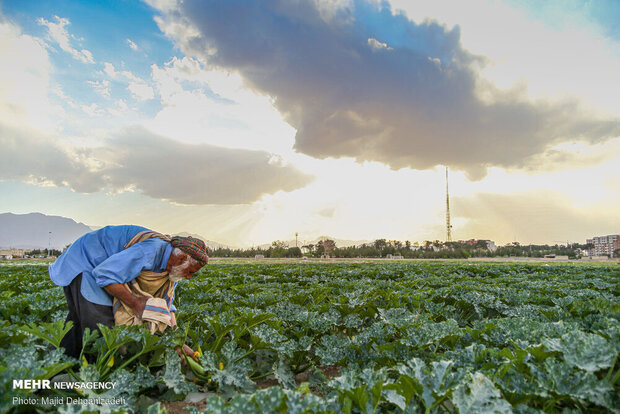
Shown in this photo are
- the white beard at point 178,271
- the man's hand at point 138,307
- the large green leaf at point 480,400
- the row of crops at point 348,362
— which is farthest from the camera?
the white beard at point 178,271

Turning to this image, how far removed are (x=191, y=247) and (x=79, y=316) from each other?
4.26ft

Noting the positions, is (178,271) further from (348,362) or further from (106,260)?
(348,362)

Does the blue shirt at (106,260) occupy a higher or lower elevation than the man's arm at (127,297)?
higher

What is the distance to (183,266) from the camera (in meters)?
3.40

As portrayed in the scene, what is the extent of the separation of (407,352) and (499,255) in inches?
3680

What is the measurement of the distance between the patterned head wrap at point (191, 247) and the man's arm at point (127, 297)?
578 mm

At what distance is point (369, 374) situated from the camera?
2.28m

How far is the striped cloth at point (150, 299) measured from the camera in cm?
324

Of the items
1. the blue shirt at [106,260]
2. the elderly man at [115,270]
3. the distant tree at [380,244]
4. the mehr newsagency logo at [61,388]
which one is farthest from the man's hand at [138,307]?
the distant tree at [380,244]

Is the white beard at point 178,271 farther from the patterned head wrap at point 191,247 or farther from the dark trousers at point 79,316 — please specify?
the dark trousers at point 79,316

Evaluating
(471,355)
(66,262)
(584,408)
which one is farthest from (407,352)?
(66,262)

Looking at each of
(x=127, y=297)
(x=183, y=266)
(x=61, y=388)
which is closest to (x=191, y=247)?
(x=183, y=266)

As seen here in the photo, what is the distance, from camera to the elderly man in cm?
322

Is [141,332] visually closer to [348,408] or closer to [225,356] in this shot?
[225,356]
